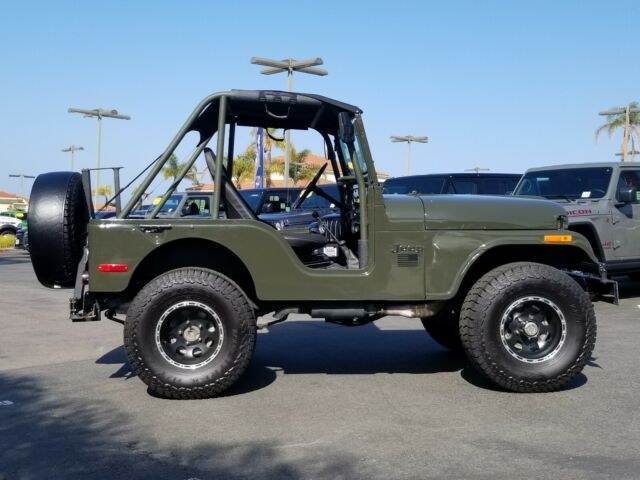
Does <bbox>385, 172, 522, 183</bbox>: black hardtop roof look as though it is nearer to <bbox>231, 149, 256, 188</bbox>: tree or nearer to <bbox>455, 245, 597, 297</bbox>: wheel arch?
<bbox>455, 245, 597, 297</bbox>: wheel arch

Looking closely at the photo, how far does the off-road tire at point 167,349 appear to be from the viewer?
5.07 meters

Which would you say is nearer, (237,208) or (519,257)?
(237,208)

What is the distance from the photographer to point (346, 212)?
20.3ft

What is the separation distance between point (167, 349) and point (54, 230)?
1.32 meters

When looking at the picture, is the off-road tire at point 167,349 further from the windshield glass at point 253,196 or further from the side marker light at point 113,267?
the windshield glass at point 253,196

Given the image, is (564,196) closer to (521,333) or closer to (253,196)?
(521,333)

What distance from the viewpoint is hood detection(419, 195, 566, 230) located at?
5.36 metres

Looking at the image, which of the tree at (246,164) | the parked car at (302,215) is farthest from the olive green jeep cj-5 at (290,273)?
the tree at (246,164)

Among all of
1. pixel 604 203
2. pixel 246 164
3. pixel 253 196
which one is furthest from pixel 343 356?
pixel 246 164

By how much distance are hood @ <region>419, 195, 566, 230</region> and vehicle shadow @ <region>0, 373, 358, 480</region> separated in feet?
6.99

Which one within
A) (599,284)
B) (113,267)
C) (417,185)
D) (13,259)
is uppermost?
(417,185)

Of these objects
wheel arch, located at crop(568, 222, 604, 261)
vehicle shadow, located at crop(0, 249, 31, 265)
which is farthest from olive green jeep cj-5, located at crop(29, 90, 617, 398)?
vehicle shadow, located at crop(0, 249, 31, 265)

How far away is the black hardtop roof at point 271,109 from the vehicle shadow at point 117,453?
7.65 ft

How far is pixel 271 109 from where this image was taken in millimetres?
5734
